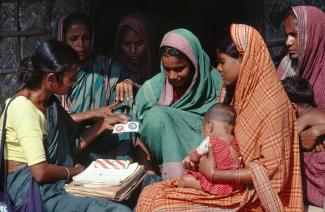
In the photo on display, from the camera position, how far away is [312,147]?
162 inches

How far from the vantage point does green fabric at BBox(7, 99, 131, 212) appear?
4027 mm

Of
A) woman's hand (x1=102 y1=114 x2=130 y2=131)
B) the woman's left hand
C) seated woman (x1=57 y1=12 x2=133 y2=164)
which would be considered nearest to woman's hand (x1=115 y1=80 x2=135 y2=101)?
seated woman (x1=57 y1=12 x2=133 y2=164)

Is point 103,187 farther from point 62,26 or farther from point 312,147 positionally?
point 62,26

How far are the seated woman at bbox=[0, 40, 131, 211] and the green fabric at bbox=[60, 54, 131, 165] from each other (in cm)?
67

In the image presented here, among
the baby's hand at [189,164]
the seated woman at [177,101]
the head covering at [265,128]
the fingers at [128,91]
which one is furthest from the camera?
the fingers at [128,91]

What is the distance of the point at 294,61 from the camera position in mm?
4809

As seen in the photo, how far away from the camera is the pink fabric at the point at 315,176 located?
159 inches

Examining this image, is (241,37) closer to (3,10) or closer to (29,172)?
(29,172)

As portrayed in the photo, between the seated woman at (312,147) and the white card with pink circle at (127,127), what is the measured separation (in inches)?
50.8

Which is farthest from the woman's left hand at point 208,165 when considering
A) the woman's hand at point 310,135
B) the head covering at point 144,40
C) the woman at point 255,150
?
the head covering at point 144,40

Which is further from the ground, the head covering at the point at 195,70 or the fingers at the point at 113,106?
the head covering at the point at 195,70

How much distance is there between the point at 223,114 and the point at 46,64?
1.28m

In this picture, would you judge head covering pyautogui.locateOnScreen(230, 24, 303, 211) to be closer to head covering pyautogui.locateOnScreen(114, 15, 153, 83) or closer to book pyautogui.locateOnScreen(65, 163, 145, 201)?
book pyautogui.locateOnScreen(65, 163, 145, 201)

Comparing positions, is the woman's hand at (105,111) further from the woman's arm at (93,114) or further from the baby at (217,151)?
the baby at (217,151)
